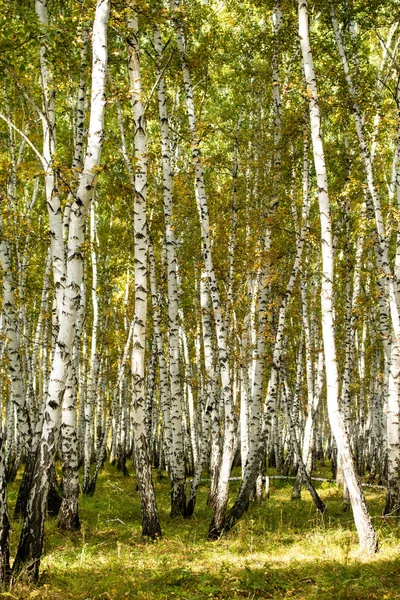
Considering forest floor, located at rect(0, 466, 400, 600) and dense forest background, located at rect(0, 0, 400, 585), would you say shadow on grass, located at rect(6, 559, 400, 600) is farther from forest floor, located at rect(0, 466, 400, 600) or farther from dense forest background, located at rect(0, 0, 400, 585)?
dense forest background, located at rect(0, 0, 400, 585)

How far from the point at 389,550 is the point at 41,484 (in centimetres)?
551

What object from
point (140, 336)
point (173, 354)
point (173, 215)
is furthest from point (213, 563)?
point (173, 215)

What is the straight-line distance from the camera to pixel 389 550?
8.21 meters

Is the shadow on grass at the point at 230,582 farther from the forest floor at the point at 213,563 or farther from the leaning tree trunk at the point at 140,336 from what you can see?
the leaning tree trunk at the point at 140,336

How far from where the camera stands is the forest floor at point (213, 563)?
6.30m

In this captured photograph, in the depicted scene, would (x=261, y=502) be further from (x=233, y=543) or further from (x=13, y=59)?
Result: (x=13, y=59)

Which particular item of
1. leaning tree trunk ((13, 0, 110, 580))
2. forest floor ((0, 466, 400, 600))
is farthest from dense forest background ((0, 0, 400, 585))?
forest floor ((0, 466, 400, 600))

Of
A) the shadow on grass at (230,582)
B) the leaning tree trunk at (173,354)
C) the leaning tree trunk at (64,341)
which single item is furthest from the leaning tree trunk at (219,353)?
the leaning tree trunk at (64,341)

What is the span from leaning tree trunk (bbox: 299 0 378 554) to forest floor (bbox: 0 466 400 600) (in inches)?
19.7

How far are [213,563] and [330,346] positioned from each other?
3.78m

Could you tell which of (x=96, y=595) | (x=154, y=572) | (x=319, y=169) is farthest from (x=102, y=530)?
(x=319, y=169)

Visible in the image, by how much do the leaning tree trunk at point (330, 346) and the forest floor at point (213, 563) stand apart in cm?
50

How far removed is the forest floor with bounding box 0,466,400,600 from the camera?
6.30m

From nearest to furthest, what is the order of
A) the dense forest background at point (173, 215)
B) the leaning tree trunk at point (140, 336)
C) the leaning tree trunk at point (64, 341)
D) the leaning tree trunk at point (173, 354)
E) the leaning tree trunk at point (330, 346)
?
the leaning tree trunk at point (64, 341) < the dense forest background at point (173, 215) < the leaning tree trunk at point (330, 346) < the leaning tree trunk at point (140, 336) < the leaning tree trunk at point (173, 354)
